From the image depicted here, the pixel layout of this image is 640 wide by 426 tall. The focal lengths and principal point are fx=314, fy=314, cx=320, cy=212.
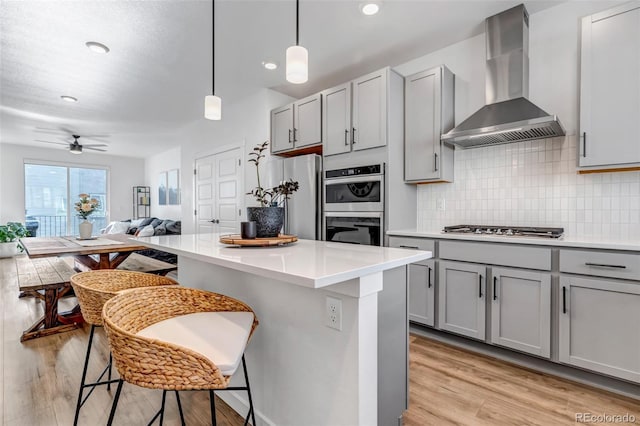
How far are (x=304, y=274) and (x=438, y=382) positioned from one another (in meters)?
1.60

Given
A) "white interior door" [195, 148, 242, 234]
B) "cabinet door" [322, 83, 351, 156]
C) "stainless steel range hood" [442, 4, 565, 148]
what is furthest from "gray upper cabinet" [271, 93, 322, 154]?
"stainless steel range hood" [442, 4, 565, 148]

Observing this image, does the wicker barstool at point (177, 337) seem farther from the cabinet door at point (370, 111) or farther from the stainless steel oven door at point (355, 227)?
the cabinet door at point (370, 111)

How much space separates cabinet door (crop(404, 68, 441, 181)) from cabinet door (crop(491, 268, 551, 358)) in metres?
1.08

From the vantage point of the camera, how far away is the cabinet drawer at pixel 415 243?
102 inches

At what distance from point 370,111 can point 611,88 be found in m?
1.70

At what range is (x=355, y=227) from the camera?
3084mm

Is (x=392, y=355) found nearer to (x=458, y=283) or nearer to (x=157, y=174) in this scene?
(x=458, y=283)

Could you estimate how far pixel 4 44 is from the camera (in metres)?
Answer: 2.88

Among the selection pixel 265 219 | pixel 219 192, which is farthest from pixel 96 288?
pixel 219 192

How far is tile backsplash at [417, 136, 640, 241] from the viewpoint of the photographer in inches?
86.7

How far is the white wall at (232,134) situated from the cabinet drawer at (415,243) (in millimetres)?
1886

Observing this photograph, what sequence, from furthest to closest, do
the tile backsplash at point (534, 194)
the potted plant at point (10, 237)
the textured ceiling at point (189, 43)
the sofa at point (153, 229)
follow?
the potted plant at point (10, 237) < the sofa at point (153, 229) < the textured ceiling at point (189, 43) < the tile backsplash at point (534, 194)

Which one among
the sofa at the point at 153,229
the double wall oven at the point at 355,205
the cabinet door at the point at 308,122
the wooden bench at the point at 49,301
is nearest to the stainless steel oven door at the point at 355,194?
the double wall oven at the point at 355,205

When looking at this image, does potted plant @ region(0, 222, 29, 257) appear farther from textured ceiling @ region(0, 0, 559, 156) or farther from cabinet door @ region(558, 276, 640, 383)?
cabinet door @ region(558, 276, 640, 383)
